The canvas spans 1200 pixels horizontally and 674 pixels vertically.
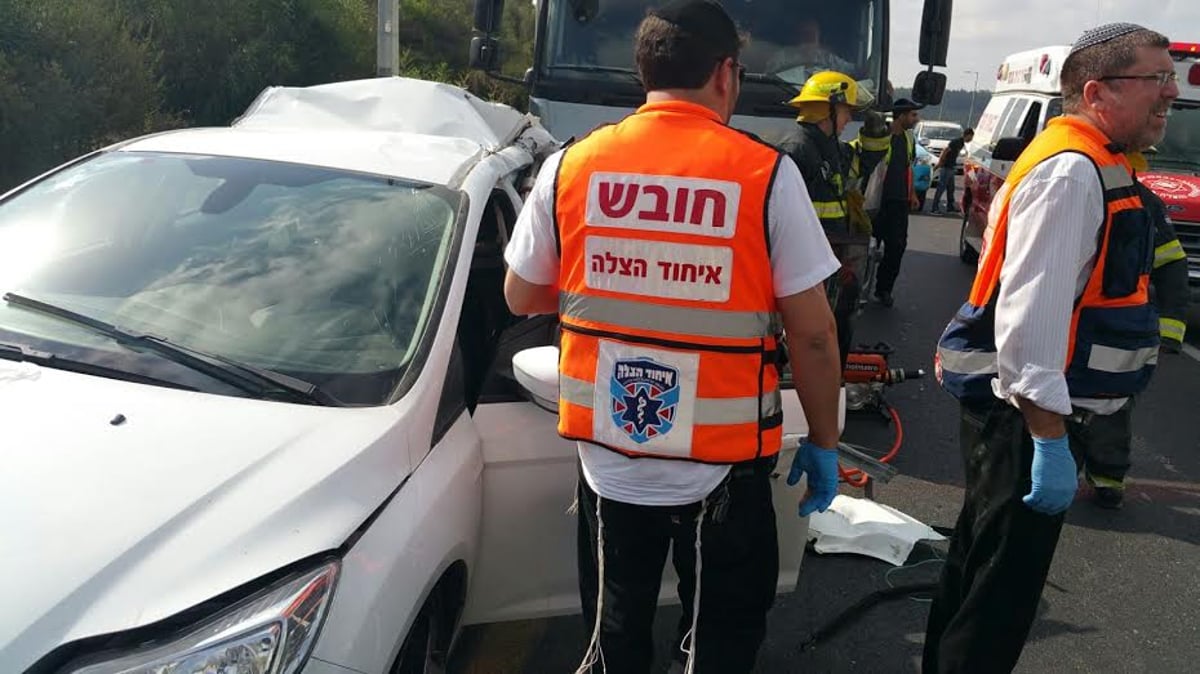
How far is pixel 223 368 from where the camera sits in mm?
2164

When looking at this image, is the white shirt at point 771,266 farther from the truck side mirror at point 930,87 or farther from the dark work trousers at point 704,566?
the truck side mirror at point 930,87

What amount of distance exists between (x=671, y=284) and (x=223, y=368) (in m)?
1.10

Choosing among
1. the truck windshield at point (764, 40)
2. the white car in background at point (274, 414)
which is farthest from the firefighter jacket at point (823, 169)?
the white car in background at point (274, 414)

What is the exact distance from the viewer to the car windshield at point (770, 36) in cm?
610

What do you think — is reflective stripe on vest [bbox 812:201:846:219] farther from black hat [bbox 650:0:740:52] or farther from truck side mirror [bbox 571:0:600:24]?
black hat [bbox 650:0:740:52]

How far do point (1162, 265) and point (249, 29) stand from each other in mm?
15572

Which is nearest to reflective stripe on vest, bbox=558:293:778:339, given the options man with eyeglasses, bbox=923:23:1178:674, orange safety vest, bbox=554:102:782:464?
orange safety vest, bbox=554:102:782:464

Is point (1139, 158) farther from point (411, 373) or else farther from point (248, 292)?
point (248, 292)

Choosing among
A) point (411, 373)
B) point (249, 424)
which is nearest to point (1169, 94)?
point (411, 373)

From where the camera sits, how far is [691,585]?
2119 millimetres

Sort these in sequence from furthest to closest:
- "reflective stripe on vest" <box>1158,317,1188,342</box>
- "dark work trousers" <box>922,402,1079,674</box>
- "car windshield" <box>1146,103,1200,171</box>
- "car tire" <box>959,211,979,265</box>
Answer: "car tire" <box>959,211,979,265</box> → "car windshield" <box>1146,103,1200,171</box> → "reflective stripe on vest" <box>1158,317,1188,342</box> → "dark work trousers" <box>922,402,1079,674</box>

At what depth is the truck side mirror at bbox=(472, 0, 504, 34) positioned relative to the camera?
6535 mm

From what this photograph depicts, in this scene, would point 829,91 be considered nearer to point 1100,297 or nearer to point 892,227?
point 892,227

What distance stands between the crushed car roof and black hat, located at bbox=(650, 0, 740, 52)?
1.14 metres
